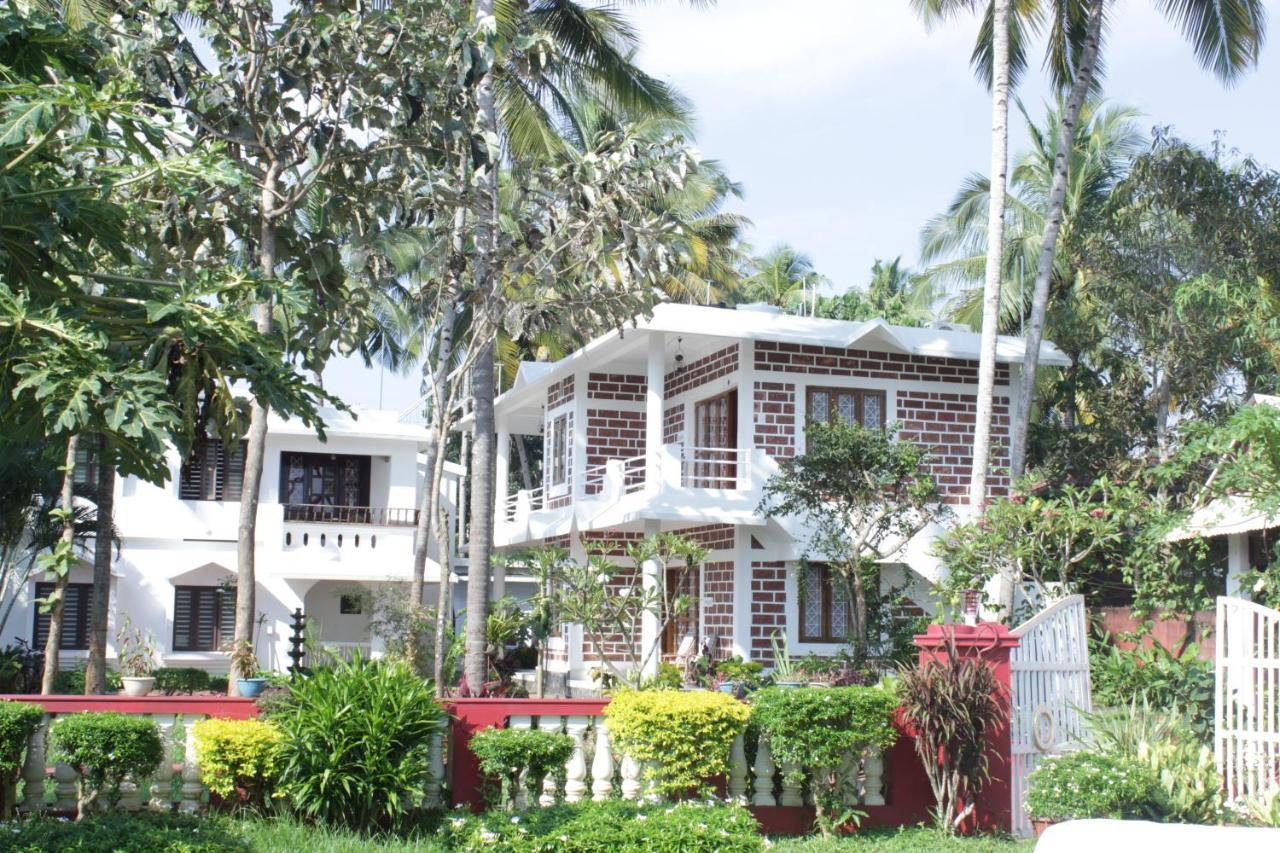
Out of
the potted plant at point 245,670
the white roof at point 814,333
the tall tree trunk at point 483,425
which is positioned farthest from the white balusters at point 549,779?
the white roof at point 814,333

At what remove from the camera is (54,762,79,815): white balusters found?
28.5 ft

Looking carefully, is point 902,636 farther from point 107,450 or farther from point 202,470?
point 202,470

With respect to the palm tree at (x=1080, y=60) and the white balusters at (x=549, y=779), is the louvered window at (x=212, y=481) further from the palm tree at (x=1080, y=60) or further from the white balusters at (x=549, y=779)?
the white balusters at (x=549, y=779)

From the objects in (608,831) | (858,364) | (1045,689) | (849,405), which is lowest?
(608,831)

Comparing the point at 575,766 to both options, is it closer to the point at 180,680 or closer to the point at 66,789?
the point at 66,789

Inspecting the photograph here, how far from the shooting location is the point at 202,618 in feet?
90.9

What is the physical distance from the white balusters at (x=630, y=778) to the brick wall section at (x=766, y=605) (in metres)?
11.0

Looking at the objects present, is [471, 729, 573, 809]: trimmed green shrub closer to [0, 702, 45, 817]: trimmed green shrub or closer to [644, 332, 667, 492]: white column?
[0, 702, 45, 817]: trimmed green shrub

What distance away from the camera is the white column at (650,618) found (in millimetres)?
18281

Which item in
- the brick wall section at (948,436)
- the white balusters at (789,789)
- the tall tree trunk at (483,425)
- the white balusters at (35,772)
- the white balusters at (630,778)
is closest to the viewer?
the white balusters at (35,772)

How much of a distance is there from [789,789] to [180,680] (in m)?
17.6

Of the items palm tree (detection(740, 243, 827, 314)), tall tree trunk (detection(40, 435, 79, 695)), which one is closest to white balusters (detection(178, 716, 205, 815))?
tall tree trunk (detection(40, 435, 79, 695))

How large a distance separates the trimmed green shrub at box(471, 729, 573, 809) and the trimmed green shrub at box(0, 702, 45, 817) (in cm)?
276

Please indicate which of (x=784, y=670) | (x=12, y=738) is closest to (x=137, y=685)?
(x=784, y=670)
